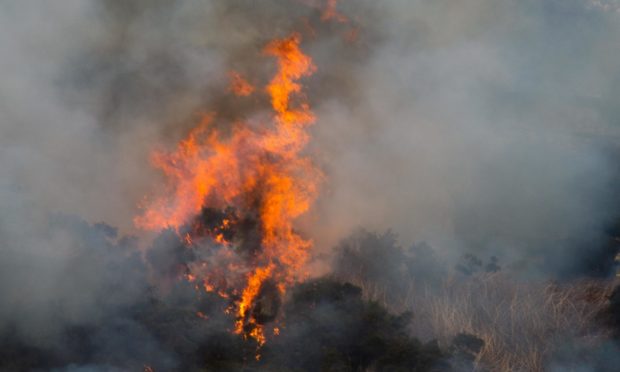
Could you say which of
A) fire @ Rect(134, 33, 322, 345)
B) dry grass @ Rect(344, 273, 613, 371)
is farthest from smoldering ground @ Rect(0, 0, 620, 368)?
dry grass @ Rect(344, 273, 613, 371)

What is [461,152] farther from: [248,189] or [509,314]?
[248,189]

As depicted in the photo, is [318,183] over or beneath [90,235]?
over

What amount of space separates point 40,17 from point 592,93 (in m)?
10.2

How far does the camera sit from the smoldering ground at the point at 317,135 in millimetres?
7117

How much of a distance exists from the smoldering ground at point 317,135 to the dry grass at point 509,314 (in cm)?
72

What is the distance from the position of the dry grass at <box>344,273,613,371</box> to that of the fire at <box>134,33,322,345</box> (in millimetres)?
1478

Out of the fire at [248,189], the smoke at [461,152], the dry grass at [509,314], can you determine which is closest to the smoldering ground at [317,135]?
the smoke at [461,152]

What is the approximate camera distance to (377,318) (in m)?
7.18

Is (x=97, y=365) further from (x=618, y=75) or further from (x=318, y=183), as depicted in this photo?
(x=618, y=75)

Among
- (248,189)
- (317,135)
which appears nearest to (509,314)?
(317,135)

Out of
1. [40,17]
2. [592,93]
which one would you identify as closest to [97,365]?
[40,17]

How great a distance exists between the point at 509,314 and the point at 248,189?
3.81 m

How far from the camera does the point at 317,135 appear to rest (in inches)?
368

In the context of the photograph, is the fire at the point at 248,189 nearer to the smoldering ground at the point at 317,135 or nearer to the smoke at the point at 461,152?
the smoldering ground at the point at 317,135
